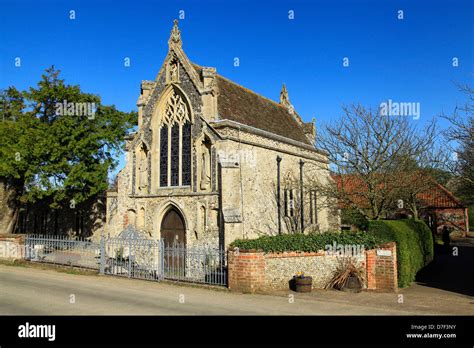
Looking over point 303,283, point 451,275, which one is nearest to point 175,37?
point 303,283

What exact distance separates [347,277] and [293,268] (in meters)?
1.96

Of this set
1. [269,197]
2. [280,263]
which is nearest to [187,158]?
[269,197]

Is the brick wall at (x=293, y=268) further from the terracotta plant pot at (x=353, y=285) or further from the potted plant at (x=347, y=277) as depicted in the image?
the terracotta plant pot at (x=353, y=285)

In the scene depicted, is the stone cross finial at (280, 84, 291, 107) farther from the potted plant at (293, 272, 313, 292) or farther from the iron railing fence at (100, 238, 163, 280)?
the potted plant at (293, 272, 313, 292)

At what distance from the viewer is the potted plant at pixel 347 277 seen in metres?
13.7

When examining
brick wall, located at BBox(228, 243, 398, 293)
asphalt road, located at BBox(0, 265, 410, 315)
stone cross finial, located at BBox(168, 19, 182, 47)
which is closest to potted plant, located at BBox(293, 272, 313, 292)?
brick wall, located at BBox(228, 243, 398, 293)

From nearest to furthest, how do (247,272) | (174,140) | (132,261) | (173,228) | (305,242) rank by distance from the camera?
(247,272), (305,242), (132,261), (173,228), (174,140)

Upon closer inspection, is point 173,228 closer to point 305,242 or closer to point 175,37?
point 305,242

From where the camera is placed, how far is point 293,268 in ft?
46.8

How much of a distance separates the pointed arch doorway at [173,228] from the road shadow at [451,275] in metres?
11.2

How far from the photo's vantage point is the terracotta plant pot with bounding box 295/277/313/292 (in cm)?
1345

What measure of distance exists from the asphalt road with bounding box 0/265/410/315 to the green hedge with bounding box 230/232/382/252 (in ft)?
5.86
